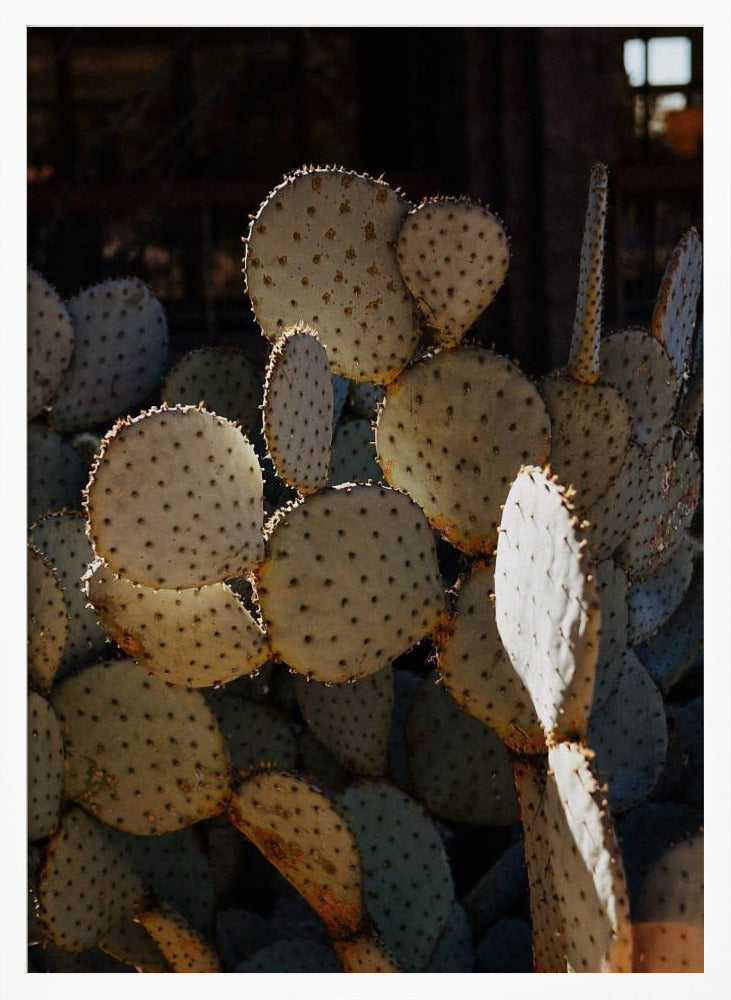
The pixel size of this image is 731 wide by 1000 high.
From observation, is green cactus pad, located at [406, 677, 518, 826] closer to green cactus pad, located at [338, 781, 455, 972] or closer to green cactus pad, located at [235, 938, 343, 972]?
green cactus pad, located at [338, 781, 455, 972]

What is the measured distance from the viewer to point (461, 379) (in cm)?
163

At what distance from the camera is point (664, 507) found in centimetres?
196

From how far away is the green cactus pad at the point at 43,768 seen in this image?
61.9 inches

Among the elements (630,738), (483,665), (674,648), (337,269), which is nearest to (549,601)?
(483,665)

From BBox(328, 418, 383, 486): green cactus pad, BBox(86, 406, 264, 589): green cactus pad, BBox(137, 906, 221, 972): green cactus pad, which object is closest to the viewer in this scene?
BBox(86, 406, 264, 589): green cactus pad

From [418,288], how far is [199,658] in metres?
0.57

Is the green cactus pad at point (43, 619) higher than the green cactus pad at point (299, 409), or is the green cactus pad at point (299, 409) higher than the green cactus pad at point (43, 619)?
the green cactus pad at point (299, 409)

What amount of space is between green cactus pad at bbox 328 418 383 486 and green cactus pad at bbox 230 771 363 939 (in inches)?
24.2

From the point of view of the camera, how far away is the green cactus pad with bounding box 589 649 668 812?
1852 mm

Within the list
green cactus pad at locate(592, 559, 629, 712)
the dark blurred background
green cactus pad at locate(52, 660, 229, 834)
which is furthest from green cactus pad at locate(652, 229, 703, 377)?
the dark blurred background

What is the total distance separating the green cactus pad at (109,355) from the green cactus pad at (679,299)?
907 mm

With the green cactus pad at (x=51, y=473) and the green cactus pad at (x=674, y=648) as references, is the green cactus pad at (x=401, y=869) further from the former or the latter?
the green cactus pad at (x=51, y=473)

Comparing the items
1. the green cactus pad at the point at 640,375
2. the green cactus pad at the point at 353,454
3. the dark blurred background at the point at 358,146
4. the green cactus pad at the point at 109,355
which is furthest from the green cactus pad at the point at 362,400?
the dark blurred background at the point at 358,146
